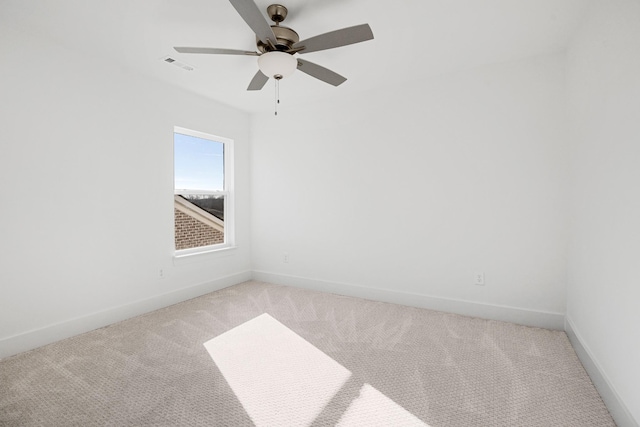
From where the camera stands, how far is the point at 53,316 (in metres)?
2.51

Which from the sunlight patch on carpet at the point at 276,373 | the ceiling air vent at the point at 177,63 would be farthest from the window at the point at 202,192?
the sunlight patch on carpet at the point at 276,373

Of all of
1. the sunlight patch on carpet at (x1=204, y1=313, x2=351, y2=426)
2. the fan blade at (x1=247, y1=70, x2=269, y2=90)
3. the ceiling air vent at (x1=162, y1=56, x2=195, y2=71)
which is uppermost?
the ceiling air vent at (x1=162, y1=56, x2=195, y2=71)

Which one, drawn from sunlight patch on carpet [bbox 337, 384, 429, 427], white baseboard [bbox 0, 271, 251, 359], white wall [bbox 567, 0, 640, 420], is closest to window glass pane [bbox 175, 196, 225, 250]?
white baseboard [bbox 0, 271, 251, 359]

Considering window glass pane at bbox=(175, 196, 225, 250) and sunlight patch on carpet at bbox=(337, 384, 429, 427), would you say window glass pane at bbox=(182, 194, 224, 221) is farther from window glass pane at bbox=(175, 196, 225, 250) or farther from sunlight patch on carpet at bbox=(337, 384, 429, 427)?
sunlight patch on carpet at bbox=(337, 384, 429, 427)

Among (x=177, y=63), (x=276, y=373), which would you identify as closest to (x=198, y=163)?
(x=177, y=63)

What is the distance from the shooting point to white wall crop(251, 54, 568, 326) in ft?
8.93

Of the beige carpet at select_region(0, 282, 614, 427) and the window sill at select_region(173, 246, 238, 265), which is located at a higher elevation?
the window sill at select_region(173, 246, 238, 265)

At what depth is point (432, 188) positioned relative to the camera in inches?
126

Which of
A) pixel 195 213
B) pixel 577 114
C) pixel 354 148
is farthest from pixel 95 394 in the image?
pixel 577 114

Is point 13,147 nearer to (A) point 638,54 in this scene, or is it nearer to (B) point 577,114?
(A) point 638,54

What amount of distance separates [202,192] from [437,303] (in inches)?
124

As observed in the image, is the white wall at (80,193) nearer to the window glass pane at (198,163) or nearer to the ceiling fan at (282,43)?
the window glass pane at (198,163)

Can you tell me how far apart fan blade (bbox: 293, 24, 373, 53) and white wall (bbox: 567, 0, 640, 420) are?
4.25 feet

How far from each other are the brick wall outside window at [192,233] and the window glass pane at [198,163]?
409 millimetres
